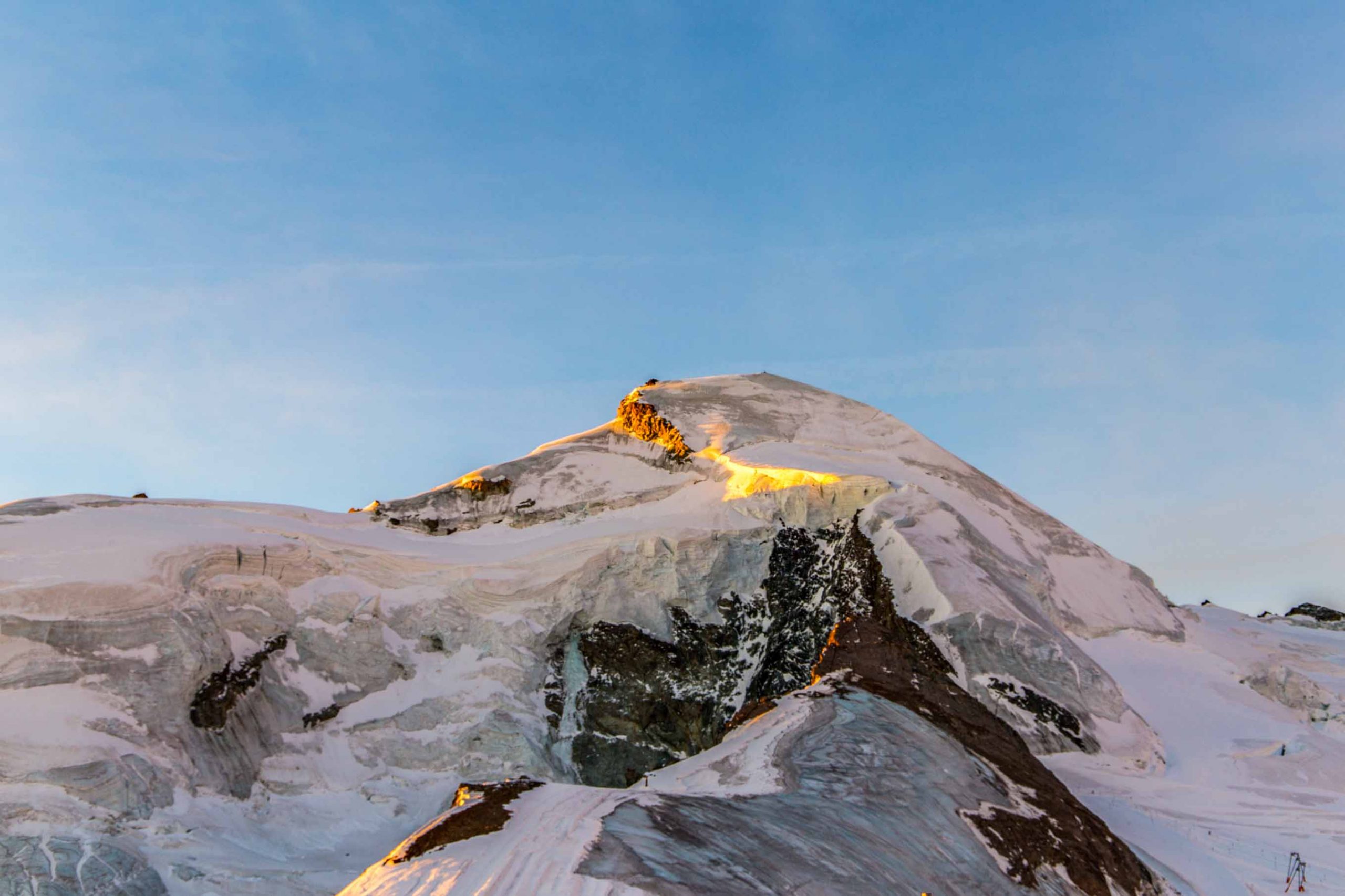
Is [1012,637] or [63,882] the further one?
[1012,637]

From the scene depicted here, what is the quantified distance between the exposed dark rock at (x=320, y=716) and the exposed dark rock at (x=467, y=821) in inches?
809

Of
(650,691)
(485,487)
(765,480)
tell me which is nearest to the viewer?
(650,691)

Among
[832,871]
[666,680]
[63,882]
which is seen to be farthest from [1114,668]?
[63,882]

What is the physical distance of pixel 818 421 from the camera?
6225cm

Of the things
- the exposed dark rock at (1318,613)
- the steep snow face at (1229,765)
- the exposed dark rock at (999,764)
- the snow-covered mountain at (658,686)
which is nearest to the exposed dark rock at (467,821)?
the snow-covered mountain at (658,686)

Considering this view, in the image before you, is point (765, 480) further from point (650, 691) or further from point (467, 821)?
point (467, 821)

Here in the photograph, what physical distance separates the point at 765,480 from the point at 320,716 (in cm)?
A: 1932

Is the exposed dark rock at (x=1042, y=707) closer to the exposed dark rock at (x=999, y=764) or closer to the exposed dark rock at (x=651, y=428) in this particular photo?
the exposed dark rock at (x=999, y=764)

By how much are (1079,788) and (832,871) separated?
1749 centimetres

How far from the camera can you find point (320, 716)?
42344 millimetres

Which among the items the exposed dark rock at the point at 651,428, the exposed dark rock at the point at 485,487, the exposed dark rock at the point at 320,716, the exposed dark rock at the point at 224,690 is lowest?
the exposed dark rock at the point at 320,716

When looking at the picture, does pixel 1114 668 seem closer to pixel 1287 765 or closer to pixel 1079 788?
pixel 1287 765

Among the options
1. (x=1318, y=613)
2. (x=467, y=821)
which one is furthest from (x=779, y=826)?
(x=1318, y=613)

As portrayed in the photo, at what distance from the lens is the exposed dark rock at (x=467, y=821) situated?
20578 mm
